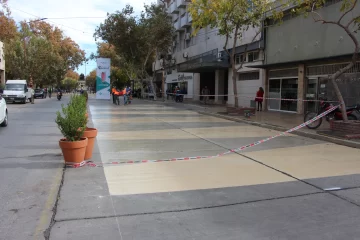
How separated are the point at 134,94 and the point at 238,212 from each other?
173 feet

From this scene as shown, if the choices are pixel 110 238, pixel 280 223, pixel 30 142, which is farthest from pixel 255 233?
pixel 30 142

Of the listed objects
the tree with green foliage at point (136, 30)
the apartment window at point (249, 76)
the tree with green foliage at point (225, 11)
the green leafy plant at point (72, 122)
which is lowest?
the green leafy plant at point (72, 122)

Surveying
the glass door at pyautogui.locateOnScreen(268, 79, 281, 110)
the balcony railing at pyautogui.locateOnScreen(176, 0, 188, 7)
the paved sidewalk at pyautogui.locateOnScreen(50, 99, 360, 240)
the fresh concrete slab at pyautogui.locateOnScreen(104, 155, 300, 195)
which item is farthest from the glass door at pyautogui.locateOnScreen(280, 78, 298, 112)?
the balcony railing at pyautogui.locateOnScreen(176, 0, 188, 7)

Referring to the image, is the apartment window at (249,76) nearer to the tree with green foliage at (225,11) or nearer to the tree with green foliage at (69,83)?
the tree with green foliage at (225,11)

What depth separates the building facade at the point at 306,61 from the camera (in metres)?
15.6

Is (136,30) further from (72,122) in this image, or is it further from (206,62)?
(72,122)

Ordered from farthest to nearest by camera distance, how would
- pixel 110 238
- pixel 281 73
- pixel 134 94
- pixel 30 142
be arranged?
pixel 134 94 → pixel 281 73 → pixel 30 142 → pixel 110 238

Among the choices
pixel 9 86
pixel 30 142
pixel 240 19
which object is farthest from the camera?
pixel 9 86

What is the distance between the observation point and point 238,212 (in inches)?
178

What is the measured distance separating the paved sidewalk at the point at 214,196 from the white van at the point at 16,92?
79.8 feet

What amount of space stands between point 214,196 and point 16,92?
2911cm

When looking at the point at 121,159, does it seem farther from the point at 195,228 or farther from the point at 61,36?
the point at 61,36

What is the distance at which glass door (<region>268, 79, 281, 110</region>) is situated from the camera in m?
21.3

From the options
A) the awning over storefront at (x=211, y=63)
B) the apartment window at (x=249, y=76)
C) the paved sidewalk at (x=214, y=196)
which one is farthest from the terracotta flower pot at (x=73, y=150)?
the awning over storefront at (x=211, y=63)
